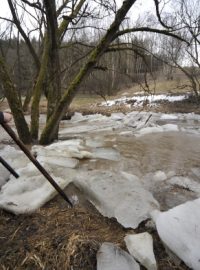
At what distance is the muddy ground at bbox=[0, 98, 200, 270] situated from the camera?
2.06 m

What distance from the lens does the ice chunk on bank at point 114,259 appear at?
78.9 inches

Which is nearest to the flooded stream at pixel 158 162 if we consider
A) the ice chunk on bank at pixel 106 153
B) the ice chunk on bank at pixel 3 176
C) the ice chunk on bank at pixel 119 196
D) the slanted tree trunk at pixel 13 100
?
the ice chunk on bank at pixel 106 153

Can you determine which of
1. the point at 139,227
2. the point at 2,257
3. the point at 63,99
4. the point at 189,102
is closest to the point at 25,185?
the point at 2,257

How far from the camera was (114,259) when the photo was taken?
205cm

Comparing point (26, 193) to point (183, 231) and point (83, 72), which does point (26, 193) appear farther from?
point (83, 72)

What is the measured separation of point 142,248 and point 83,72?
10.8ft

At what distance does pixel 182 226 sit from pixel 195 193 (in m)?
1.11

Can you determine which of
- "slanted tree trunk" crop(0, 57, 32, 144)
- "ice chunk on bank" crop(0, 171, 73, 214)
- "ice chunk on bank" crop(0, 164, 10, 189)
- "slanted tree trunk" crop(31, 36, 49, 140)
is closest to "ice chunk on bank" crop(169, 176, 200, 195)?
"ice chunk on bank" crop(0, 171, 73, 214)

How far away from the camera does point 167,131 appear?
773 cm

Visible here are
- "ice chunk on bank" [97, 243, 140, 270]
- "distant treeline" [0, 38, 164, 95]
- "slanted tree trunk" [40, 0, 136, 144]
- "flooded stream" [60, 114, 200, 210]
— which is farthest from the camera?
"distant treeline" [0, 38, 164, 95]

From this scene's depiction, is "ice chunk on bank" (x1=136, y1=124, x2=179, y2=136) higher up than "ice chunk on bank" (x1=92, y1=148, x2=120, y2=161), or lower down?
lower down

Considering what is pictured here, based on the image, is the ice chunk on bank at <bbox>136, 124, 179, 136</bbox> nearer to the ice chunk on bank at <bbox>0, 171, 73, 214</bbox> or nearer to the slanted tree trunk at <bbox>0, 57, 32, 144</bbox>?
the slanted tree trunk at <bbox>0, 57, 32, 144</bbox>

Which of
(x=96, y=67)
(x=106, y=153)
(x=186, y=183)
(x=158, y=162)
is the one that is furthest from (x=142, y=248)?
(x=96, y=67)

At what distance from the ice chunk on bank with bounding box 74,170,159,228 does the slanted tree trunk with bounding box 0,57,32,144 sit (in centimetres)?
250
